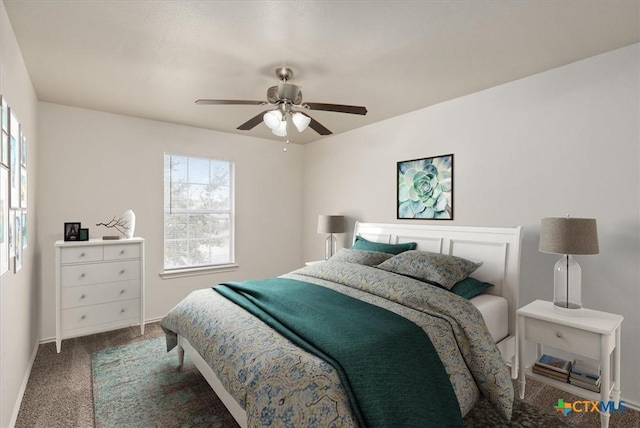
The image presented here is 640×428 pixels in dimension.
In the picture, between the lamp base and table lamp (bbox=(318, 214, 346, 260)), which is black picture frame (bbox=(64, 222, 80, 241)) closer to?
table lamp (bbox=(318, 214, 346, 260))

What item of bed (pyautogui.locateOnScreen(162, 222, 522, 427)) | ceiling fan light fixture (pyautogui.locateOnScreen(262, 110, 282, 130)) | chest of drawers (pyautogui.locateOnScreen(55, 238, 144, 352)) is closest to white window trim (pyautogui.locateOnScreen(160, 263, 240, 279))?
chest of drawers (pyautogui.locateOnScreen(55, 238, 144, 352))

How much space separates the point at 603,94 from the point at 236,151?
13.0 ft

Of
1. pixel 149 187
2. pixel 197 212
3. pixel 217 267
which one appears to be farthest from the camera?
pixel 217 267

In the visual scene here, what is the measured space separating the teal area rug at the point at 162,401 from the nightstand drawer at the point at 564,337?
0.47 meters

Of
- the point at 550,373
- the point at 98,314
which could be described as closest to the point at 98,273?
the point at 98,314

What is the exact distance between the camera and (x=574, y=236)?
2.21 m

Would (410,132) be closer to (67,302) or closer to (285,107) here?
(285,107)

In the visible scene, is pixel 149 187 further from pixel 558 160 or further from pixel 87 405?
pixel 558 160

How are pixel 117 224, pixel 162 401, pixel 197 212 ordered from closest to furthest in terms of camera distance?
1. pixel 162 401
2. pixel 117 224
3. pixel 197 212

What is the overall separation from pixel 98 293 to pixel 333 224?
2.66m

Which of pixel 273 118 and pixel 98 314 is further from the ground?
pixel 273 118

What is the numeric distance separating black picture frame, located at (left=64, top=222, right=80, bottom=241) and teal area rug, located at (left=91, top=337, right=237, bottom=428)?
3.71 feet

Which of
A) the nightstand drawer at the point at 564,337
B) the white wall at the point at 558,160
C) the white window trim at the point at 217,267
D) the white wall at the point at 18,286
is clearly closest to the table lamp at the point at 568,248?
the nightstand drawer at the point at 564,337

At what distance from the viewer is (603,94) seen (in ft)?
8.09
